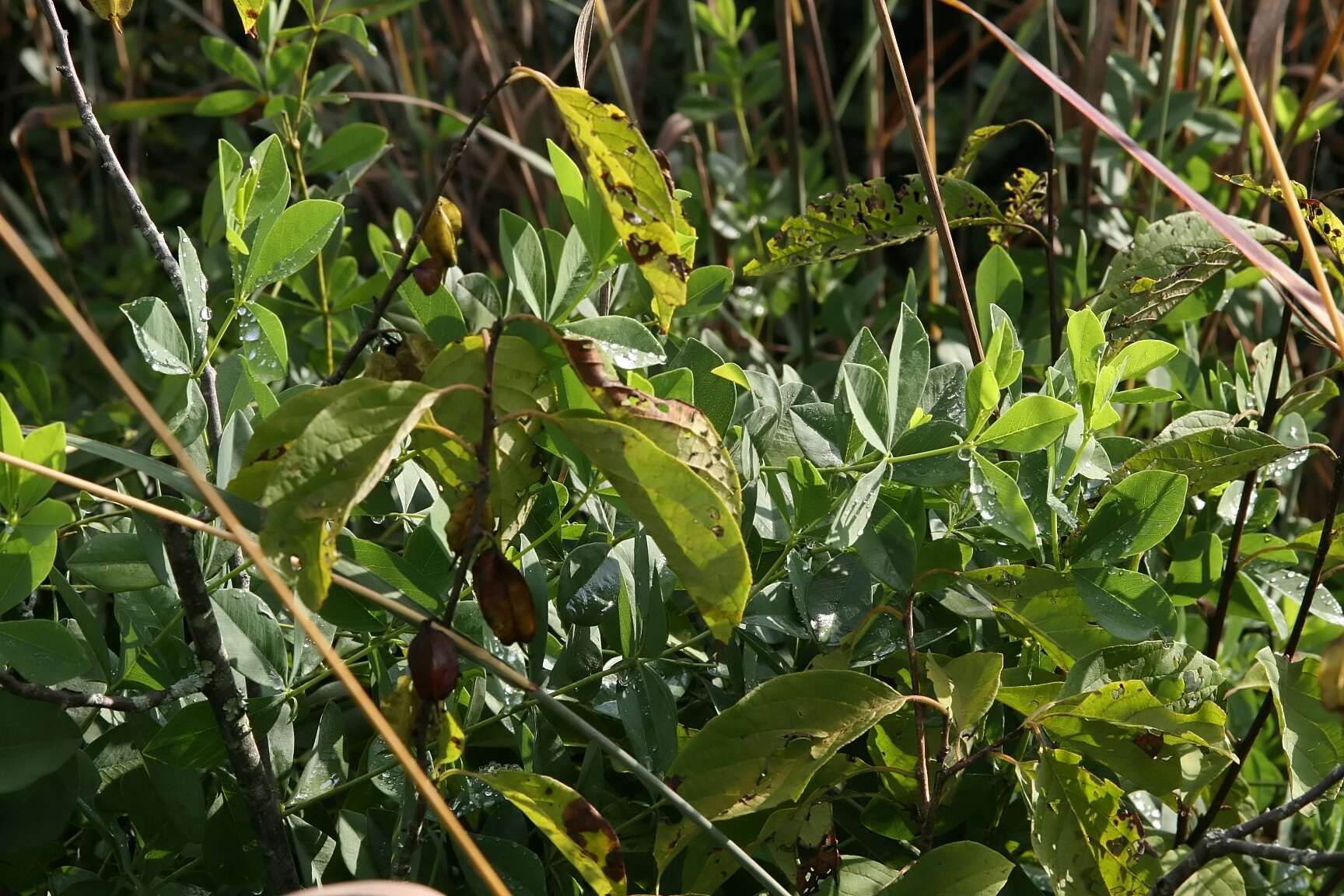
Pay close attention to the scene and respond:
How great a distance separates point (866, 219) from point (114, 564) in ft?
1.55

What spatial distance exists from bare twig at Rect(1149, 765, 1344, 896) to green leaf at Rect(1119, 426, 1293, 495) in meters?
0.17

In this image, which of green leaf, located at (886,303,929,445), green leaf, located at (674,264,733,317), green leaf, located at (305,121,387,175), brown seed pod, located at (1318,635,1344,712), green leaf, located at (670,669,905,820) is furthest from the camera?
green leaf, located at (305,121,387,175)

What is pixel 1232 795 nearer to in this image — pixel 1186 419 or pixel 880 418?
pixel 1186 419

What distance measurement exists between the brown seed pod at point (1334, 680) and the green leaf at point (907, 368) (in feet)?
0.77

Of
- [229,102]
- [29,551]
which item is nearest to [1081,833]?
[29,551]

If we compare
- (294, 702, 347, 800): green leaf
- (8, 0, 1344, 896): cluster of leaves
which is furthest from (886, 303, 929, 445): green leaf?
(294, 702, 347, 800): green leaf

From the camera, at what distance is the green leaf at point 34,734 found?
534 mm

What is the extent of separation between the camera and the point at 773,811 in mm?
572

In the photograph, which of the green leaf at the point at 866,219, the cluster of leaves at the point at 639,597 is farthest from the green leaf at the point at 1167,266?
the green leaf at the point at 866,219

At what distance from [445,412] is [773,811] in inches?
9.8

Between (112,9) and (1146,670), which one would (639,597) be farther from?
(112,9)

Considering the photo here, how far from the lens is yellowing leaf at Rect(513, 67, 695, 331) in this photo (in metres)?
0.46

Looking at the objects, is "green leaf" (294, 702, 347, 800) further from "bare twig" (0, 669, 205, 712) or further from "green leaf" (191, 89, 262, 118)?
"green leaf" (191, 89, 262, 118)

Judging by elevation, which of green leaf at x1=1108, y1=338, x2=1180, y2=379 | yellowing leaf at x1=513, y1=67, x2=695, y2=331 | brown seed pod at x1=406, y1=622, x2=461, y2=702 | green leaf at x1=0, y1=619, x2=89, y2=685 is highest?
yellowing leaf at x1=513, y1=67, x2=695, y2=331
